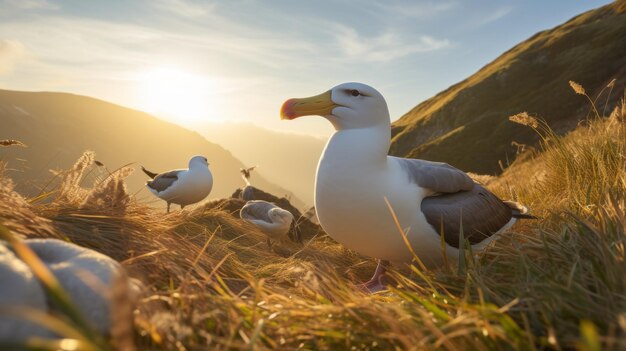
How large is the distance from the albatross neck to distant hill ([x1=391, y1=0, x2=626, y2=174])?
40.9 m

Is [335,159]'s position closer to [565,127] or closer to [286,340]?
[286,340]

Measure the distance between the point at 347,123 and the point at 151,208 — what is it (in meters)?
2.12

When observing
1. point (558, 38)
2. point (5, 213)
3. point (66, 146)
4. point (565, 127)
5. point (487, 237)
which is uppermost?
point (66, 146)

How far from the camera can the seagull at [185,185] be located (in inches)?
477

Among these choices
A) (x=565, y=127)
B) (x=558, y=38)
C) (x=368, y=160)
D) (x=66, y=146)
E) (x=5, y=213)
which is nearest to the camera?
(x=5, y=213)

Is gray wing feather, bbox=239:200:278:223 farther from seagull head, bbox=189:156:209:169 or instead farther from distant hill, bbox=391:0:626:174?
distant hill, bbox=391:0:626:174

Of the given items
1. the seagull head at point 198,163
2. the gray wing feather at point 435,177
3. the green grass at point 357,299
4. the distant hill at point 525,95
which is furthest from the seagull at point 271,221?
the distant hill at point 525,95

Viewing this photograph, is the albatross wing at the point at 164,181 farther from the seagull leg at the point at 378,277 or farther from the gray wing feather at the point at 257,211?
the seagull leg at the point at 378,277

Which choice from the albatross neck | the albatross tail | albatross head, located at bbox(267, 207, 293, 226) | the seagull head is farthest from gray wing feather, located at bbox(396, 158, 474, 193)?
the seagull head

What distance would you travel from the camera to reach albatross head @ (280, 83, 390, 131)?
4.48 metres

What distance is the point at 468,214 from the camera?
180 inches

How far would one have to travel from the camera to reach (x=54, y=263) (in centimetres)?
191

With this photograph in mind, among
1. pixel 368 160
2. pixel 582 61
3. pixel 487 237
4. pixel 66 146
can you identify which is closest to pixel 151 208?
pixel 368 160

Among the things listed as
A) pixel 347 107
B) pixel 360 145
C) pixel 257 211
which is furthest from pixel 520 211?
pixel 257 211
